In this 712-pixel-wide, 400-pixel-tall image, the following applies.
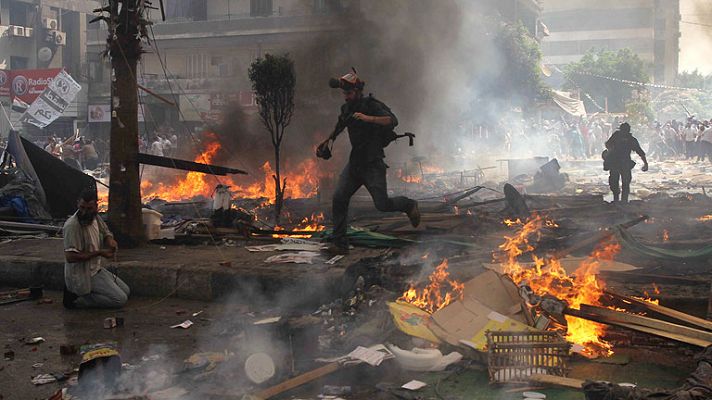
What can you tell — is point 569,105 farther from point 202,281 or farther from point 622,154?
point 202,281

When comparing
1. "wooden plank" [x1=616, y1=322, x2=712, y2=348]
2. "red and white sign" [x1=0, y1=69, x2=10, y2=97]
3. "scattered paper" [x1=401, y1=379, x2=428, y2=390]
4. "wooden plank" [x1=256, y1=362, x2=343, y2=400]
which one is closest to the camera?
"wooden plank" [x1=256, y1=362, x2=343, y2=400]

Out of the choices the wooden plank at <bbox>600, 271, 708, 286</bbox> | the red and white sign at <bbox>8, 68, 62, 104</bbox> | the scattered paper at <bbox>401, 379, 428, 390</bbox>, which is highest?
the red and white sign at <bbox>8, 68, 62, 104</bbox>

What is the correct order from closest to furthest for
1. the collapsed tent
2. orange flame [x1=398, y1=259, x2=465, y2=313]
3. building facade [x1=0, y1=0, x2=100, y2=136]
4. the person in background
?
1. orange flame [x1=398, y1=259, x2=465, y2=313]
2. the collapsed tent
3. the person in background
4. building facade [x1=0, y1=0, x2=100, y2=136]

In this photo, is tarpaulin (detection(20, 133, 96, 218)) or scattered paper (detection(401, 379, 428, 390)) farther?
tarpaulin (detection(20, 133, 96, 218))

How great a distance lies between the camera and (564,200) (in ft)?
43.5

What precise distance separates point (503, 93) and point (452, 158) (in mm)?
12240

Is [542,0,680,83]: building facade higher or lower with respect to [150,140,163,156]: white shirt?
higher

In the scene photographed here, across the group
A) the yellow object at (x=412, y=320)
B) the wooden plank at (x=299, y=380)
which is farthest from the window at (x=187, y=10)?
the wooden plank at (x=299, y=380)

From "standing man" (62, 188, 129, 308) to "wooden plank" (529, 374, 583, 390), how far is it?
13.0ft

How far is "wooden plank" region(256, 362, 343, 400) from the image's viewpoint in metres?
4.12

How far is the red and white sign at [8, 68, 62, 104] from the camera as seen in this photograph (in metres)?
29.3

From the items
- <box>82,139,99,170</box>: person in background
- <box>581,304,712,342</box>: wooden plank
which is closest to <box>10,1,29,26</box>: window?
<box>82,139,99,170</box>: person in background

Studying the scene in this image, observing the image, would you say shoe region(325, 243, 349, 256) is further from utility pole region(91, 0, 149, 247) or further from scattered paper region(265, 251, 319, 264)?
utility pole region(91, 0, 149, 247)

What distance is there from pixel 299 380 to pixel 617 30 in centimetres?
8515
